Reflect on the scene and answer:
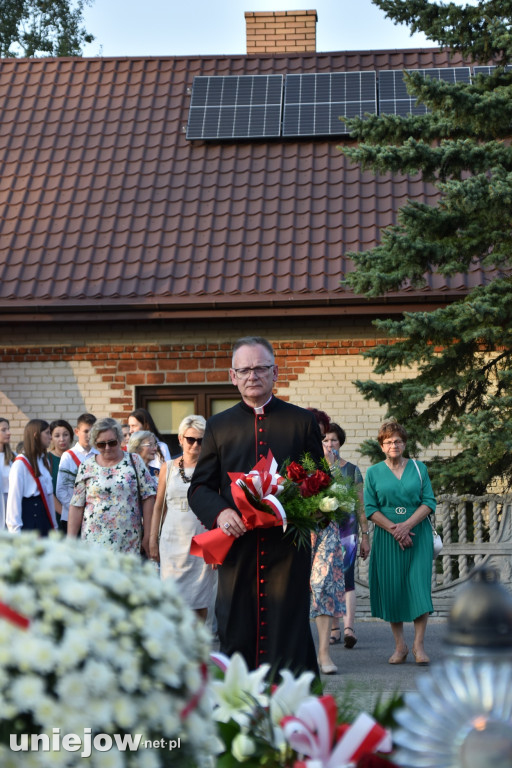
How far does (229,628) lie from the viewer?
17.5 ft

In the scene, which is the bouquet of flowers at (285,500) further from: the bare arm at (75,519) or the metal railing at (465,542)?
Result: the metal railing at (465,542)

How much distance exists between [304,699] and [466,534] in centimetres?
1056

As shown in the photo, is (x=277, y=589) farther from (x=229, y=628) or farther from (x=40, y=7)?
(x=40, y=7)

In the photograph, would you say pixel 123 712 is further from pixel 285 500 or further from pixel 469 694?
pixel 285 500

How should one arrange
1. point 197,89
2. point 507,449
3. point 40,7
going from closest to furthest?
1. point 507,449
2. point 197,89
3. point 40,7

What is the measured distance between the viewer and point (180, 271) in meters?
14.5

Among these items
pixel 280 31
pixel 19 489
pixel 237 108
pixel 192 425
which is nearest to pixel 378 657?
pixel 192 425

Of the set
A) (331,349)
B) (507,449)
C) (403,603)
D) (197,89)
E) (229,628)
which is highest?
(197,89)

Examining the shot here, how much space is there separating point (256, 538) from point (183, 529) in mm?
3473

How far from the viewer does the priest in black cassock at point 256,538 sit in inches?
209

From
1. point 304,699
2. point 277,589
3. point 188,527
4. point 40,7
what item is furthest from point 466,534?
point 40,7

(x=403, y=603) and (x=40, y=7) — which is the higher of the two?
(x=40, y=7)

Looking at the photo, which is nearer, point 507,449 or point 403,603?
point 403,603

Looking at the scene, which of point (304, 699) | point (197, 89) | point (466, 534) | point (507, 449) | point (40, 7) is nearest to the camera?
point (304, 699)
